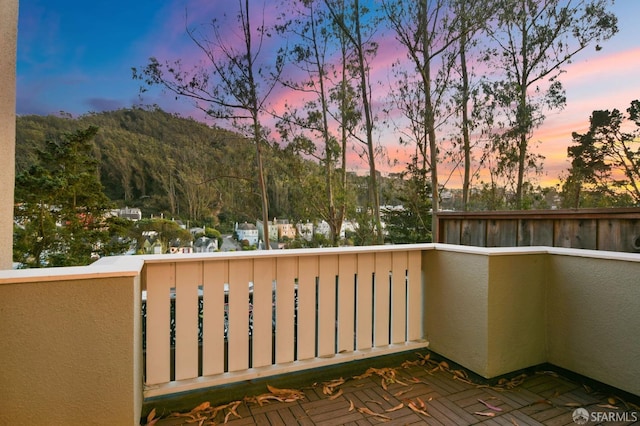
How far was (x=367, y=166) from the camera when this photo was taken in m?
5.96

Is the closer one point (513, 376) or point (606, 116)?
point (513, 376)

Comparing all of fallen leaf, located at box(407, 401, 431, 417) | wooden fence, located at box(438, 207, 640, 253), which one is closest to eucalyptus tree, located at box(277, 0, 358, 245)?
wooden fence, located at box(438, 207, 640, 253)

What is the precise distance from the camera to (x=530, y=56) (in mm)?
5504

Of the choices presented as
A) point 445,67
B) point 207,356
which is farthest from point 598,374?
point 445,67

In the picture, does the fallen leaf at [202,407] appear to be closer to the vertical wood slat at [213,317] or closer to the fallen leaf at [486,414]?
the vertical wood slat at [213,317]

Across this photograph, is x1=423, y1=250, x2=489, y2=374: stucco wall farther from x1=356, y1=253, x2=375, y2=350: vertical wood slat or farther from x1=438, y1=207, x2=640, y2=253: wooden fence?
x1=438, y1=207, x2=640, y2=253: wooden fence

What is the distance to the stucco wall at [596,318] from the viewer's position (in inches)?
75.3

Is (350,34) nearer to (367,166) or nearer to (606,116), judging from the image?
(367,166)

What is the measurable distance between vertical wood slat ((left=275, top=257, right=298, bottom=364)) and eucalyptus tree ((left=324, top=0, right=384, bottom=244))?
13.3ft

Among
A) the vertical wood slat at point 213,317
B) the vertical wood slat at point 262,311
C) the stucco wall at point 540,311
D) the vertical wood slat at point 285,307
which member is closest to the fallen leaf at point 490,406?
the stucco wall at point 540,311

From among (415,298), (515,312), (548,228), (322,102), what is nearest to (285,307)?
(415,298)

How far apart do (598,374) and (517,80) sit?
5.02 metres

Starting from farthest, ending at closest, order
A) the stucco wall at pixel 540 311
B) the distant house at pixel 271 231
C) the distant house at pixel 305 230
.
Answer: the distant house at pixel 305 230 < the distant house at pixel 271 231 < the stucco wall at pixel 540 311

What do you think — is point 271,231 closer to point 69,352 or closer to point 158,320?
point 158,320
